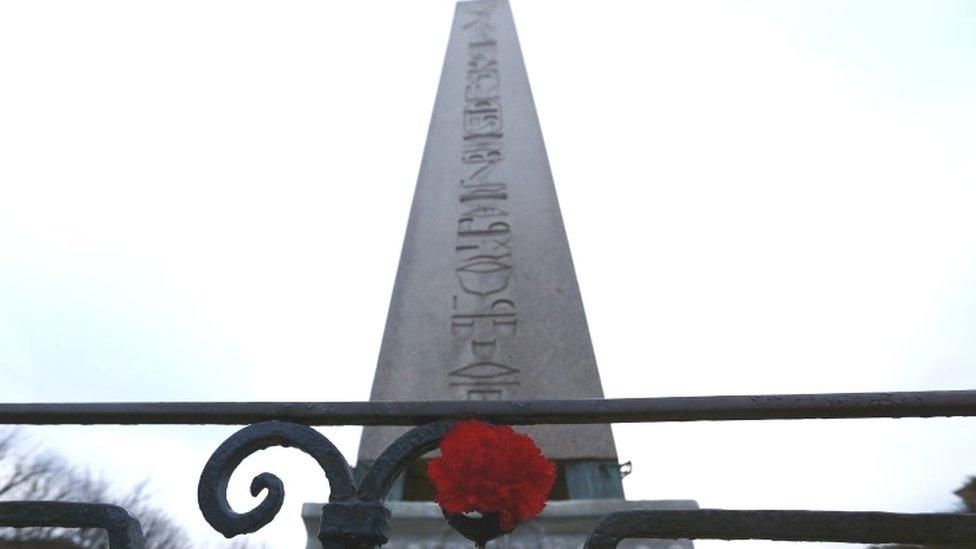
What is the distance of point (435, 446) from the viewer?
843 mm

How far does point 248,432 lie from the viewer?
2.76 ft

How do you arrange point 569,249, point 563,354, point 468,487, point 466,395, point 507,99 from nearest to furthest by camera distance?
point 468,487
point 466,395
point 563,354
point 569,249
point 507,99

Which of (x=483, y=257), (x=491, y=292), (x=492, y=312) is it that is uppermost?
(x=483, y=257)

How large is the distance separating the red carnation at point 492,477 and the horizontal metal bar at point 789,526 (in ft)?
0.29

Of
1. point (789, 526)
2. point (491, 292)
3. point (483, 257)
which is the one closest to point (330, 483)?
point (789, 526)

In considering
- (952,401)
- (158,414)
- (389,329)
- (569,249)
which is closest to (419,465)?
(389,329)

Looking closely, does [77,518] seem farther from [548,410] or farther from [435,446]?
[548,410]

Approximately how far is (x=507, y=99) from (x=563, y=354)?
2.57 m

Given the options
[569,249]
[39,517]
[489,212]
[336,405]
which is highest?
[489,212]

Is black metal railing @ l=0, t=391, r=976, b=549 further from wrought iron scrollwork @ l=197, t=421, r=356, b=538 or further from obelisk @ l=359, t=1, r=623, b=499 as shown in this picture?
obelisk @ l=359, t=1, r=623, b=499

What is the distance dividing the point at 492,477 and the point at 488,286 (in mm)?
3271

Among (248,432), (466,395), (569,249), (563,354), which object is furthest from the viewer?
(569,249)

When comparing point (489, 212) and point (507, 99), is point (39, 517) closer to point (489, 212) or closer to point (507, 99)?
point (489, 212)

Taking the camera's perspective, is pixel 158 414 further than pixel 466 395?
No
